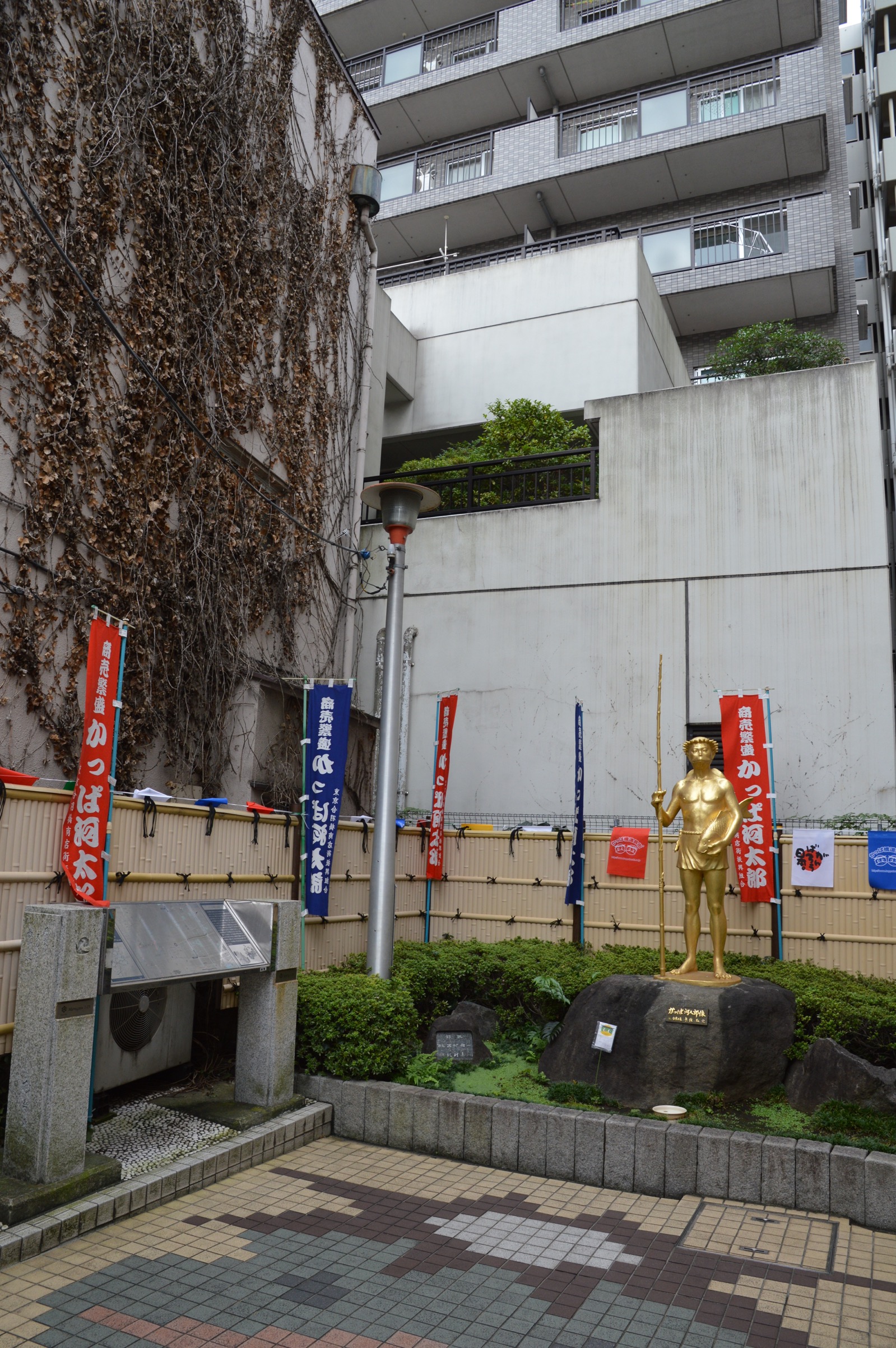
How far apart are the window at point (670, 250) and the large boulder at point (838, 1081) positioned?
21458mm

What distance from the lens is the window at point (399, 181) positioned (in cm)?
2761

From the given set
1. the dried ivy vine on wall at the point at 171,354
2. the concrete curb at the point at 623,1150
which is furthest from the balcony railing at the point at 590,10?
the concrete curb at the point at 623,1150

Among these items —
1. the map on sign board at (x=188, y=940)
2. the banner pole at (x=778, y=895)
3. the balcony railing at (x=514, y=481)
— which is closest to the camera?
the map on sign board at (x=188, y=940)

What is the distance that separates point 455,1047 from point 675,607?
8483 millimetres

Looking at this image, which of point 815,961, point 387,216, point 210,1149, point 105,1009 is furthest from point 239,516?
point 387,216

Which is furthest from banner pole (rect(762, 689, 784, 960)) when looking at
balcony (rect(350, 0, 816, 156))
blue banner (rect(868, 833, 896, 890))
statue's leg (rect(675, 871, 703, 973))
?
balcony (rect(350, 0, 816, 156))

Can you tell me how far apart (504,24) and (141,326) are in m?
21.7

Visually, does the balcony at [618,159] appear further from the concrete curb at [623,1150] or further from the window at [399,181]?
the concrete curb at [623,1150]

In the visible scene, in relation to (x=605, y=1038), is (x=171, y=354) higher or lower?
higher

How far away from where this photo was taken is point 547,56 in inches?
1016

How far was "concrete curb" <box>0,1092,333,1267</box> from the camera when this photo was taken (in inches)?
212

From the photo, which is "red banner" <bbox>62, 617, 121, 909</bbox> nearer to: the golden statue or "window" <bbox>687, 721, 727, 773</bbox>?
A: the golden statue

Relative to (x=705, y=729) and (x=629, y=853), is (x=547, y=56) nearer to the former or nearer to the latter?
(x=705, y=729)

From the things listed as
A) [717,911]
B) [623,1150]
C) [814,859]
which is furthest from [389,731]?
[814,859]
